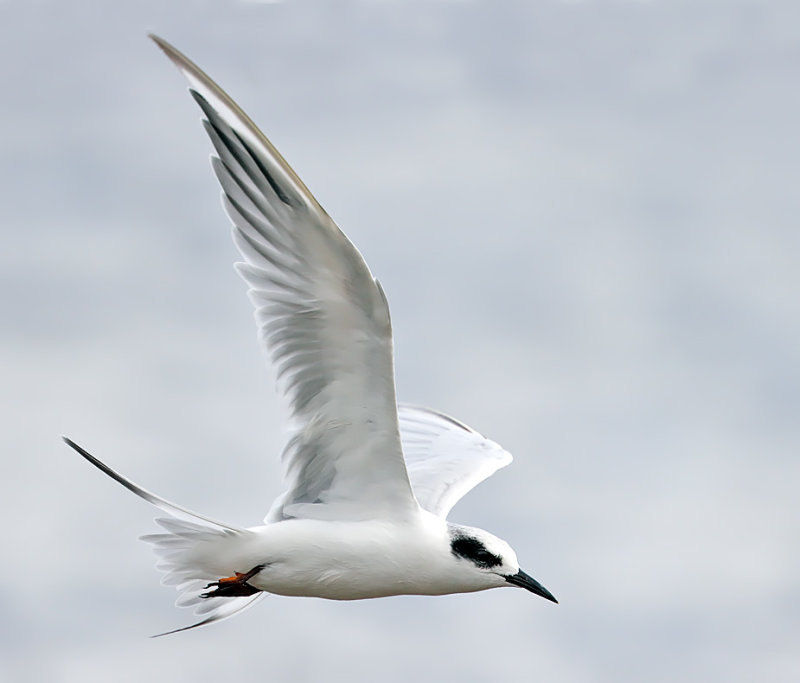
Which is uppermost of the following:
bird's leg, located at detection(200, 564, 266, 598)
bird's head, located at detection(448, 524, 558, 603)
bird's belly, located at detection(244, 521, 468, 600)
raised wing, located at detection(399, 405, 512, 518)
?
raised wing, located at detection(399, 405, 512, 518)

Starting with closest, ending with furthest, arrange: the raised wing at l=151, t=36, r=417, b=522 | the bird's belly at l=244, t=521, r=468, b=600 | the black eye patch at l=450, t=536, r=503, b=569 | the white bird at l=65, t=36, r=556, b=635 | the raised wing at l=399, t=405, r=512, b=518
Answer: the raised wing at l=151, t=36, r=417, b=522
the white bird at l=65, t=36, r=556, b=635
the bird's belly at l=244, t=521, r=468, b=600
the black eye patch at l=450, t=536, r=503, b=569
the raised wing at l=399, t=405, r=512, b=518

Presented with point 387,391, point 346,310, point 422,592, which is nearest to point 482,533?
point 422,592

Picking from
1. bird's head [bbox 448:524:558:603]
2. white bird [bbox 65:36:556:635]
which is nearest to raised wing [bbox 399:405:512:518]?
bird's head [bbox 448:524:558:603]

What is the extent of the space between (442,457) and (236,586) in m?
2.72

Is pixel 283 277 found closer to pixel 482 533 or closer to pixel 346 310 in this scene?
pixel 346 310

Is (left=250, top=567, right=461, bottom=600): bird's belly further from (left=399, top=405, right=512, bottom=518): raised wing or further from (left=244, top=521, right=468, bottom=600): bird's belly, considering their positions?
(left=399, top=405, right=512, bottom=518): raised wing

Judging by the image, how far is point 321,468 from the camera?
10055mm

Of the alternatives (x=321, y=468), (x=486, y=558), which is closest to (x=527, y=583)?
(x=486, y=558)

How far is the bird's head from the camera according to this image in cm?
1001

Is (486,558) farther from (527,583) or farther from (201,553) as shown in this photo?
(201,553)

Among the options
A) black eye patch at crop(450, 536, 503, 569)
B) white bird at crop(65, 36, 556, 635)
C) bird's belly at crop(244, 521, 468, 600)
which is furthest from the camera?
black eye patch at crop(450, 536, 503, 569)

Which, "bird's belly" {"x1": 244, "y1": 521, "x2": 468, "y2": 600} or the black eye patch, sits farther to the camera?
the black eye patch

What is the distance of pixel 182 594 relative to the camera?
10383 millimetres

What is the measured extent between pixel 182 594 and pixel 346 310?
101 inches
